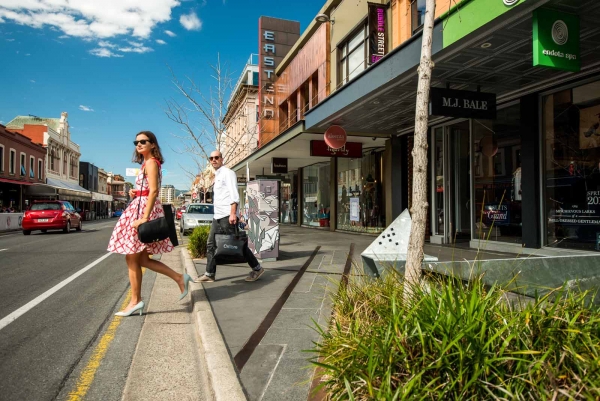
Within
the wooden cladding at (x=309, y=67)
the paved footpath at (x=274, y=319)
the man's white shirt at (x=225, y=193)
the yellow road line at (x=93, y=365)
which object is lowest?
the yellow road line at (x=93, y=365)

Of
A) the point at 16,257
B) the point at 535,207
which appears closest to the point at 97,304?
the point at 16,257

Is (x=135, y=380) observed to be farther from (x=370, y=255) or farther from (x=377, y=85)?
(x=377, y=85)

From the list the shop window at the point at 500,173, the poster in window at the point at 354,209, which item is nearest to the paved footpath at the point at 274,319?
the shop window at the point at 500,173

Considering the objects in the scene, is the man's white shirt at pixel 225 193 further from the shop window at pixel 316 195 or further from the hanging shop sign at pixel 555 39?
the shop window at pixel 316 195

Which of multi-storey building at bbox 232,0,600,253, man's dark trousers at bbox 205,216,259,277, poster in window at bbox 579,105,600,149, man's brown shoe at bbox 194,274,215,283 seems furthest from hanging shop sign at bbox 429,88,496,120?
man's brown shoe at bbox 194,274,215,283

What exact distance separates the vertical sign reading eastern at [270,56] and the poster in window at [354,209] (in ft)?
29.4

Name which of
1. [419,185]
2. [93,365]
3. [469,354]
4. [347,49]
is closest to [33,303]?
[93,365]

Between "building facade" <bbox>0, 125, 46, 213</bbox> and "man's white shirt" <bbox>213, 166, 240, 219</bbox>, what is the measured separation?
35.2 meters

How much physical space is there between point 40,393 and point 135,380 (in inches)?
23.6

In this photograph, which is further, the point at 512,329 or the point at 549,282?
the point at 549,282

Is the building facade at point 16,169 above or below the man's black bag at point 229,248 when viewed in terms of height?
above

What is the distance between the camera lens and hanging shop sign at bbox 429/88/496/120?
7273 mm

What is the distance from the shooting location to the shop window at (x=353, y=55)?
13555mm

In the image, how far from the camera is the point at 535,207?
8.25 metres
